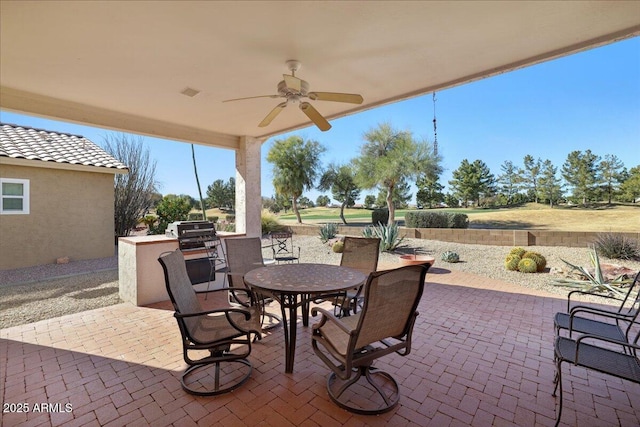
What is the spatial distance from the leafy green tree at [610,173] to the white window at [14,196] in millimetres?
31623

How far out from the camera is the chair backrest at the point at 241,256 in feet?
12.6

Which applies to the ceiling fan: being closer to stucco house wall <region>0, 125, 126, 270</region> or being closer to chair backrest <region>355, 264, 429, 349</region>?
chair backrest <region>355, 264, 429, 349</region>

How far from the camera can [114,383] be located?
242cm

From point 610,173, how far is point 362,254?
27493 millimetres

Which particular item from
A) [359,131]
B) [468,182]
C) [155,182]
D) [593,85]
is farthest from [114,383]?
[468,182]

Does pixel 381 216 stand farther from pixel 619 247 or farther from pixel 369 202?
pixel 619 247

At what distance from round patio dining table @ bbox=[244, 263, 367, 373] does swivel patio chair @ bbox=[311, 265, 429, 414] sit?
31 cm

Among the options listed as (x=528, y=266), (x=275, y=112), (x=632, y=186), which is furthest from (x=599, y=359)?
(x=632, y=186)

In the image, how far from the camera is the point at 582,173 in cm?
2253

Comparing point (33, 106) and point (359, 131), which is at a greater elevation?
point (359, 131)

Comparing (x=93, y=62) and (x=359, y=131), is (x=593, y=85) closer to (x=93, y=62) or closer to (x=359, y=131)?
(x=359, y=131)

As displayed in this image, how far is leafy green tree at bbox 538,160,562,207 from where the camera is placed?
2381 centimetres

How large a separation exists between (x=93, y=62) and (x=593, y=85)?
84.8 ft

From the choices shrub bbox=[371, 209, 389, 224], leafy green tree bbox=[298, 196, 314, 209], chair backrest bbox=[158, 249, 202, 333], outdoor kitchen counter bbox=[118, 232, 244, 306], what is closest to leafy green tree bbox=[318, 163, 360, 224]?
shrub bbox=[371, 209, 389, 224]
